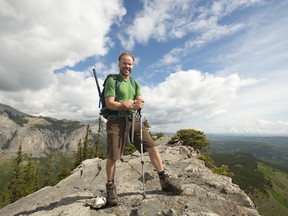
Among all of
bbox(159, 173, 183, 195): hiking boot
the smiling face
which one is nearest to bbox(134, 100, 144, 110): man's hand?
the smiling face

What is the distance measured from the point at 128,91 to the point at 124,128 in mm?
1269

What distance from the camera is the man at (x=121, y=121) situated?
7.20 metres

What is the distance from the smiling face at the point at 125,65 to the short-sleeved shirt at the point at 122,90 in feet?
0.66

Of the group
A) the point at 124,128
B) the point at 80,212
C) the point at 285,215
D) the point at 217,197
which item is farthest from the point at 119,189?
the point at 285,215

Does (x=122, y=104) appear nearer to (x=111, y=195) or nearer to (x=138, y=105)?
(x=138, y=105)

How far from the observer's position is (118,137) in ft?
24.3

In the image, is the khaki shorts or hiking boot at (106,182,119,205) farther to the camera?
the khaki shorts

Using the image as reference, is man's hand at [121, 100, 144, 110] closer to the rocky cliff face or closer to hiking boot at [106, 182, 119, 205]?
hiking boot at [106, 182, 119, 205]

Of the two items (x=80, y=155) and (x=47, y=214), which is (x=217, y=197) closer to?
(x=47, y=214)

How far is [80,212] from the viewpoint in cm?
692

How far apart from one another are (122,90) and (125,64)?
88 cm

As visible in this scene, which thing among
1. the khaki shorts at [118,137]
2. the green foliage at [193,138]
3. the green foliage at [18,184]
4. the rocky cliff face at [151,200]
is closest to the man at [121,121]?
the khaki shorts at [118,137]

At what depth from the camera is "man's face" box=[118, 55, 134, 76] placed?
7.48 m

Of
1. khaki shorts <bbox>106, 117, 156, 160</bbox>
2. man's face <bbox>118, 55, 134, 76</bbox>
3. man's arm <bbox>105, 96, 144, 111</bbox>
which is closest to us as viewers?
man's arm <bbox>105, 96, 144, 111</bbox>
